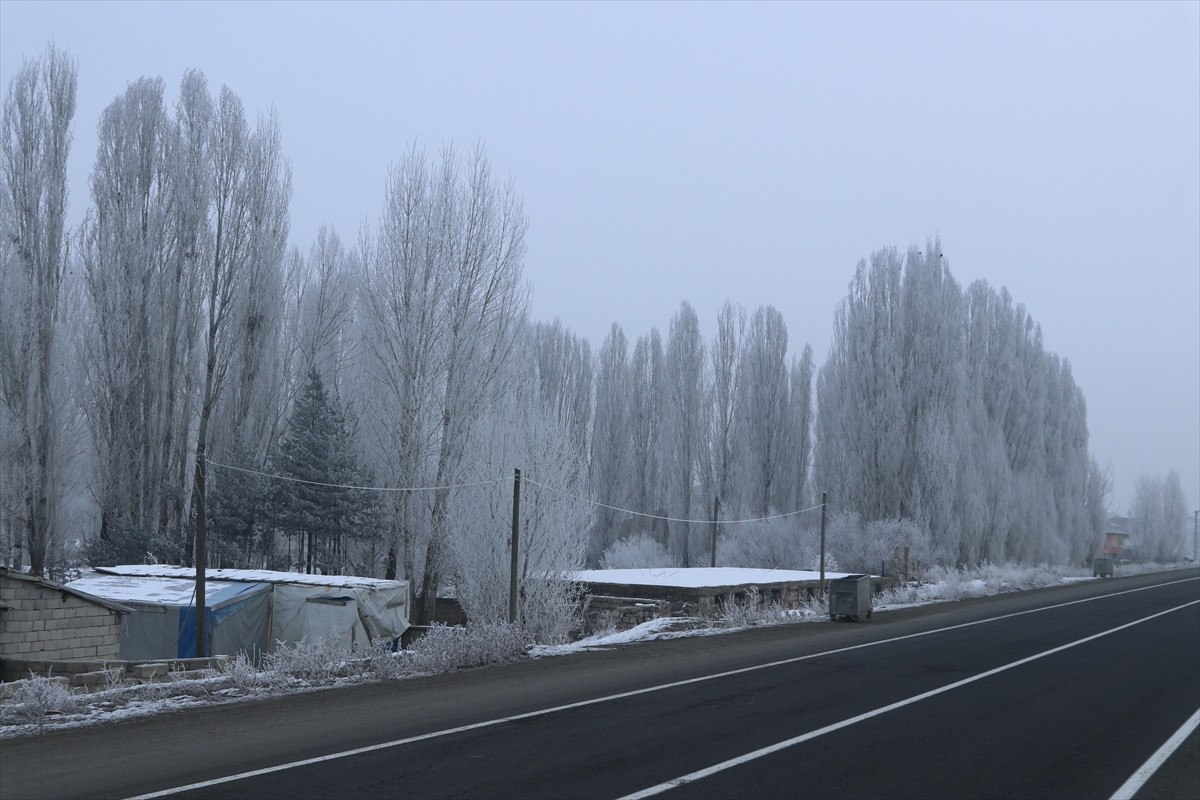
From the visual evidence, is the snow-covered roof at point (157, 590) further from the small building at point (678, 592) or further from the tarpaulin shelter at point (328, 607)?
the small building at point (678, 592)

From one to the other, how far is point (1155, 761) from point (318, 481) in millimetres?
27360

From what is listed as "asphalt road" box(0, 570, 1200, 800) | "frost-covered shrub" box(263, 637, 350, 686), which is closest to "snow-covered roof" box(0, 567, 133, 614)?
"frost-covered shrub" box(263, 637, 350, 686)

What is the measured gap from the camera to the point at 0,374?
28.4 meters

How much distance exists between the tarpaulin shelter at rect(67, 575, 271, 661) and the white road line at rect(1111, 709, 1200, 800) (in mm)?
17294

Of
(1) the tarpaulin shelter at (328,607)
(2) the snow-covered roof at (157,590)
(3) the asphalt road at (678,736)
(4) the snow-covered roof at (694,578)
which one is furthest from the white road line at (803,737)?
(2) the snow-covered roof at (157,590)

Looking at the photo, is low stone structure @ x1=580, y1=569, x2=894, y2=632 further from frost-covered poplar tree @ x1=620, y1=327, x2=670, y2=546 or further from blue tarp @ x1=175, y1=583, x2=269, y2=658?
frost-covered poplar tree @ x1=620, y1=327, x2=670, y2=546

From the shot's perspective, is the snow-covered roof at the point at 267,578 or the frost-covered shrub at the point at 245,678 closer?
the frost-covered shrub at the point at 245,678

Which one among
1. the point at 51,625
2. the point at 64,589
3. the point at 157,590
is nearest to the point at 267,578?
the point at 157,590

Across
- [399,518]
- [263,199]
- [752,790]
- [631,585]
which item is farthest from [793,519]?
[752,790]

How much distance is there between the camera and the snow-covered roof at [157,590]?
838 inches

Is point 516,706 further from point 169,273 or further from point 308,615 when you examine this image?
point 169,273

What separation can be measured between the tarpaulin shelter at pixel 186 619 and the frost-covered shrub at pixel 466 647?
7.88 m

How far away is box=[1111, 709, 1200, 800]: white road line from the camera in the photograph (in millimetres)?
7539

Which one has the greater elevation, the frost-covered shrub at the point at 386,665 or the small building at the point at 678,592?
the frost-covered shrub at the point at 386,665
